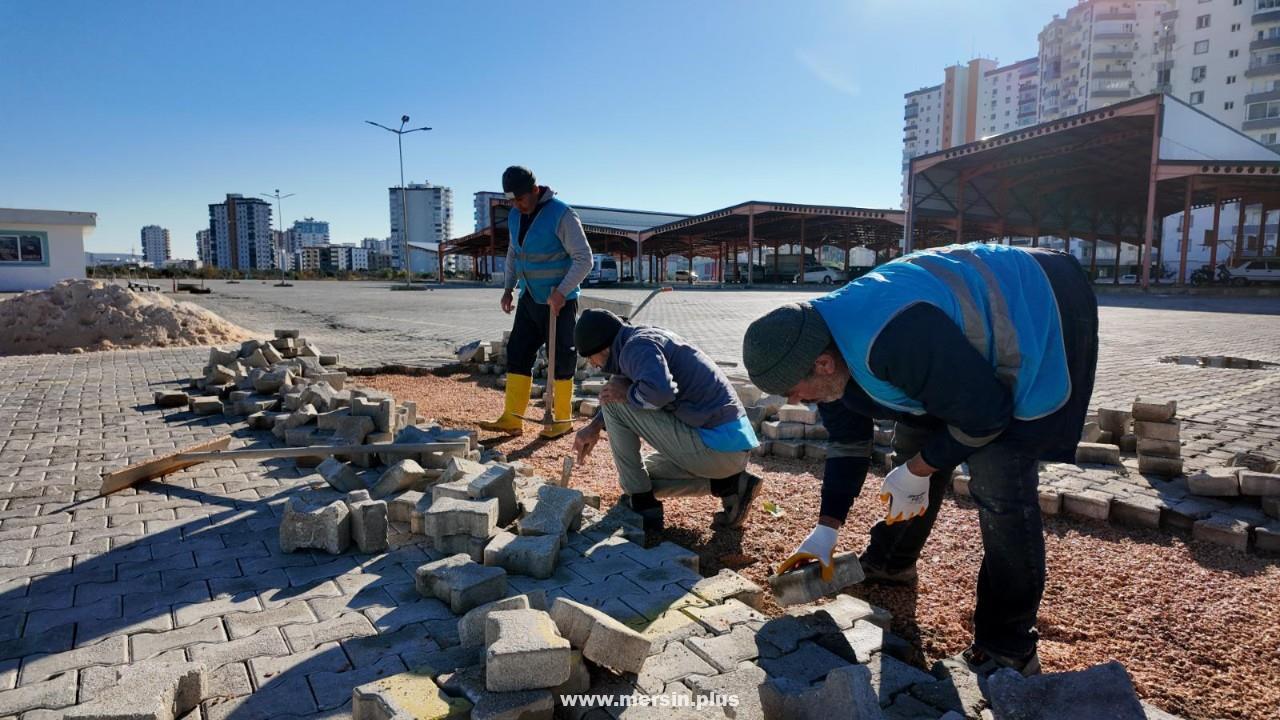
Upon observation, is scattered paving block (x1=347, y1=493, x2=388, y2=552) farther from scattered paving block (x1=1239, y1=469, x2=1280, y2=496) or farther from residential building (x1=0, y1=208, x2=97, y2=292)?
residential building (x1=0, y1=208, x2=97, y2=292)

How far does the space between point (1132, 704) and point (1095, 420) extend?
154 inches

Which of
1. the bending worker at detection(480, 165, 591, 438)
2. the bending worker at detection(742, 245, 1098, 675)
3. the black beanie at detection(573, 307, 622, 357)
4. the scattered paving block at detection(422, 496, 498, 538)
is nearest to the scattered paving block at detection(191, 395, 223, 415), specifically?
the bending worker at detection(480, 165, 591, 438)

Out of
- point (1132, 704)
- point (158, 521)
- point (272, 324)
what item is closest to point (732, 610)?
point (1132, 704)

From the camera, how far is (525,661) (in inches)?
78.0

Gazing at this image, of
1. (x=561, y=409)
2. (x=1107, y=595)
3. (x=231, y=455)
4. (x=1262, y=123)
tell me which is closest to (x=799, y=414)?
(x=561, y=409)

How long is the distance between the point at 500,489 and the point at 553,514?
295mm

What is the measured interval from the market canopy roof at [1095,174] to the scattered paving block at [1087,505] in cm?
2450

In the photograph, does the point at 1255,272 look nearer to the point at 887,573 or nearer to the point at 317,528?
the point at 887,573

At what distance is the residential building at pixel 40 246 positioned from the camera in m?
25.2

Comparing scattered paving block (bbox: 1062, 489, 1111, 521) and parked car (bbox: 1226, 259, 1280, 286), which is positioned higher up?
parked car (bbox: 1226, 259, 1280, 286)

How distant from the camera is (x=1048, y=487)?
4.14 meters

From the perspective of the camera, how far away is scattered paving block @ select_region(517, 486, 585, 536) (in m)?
3.21

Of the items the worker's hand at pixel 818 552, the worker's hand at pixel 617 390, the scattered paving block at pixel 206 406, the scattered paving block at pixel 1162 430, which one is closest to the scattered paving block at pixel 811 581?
the worker's hand at pixel 818 552

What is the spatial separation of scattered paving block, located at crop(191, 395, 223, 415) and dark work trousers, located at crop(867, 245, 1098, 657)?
6.12 meters
